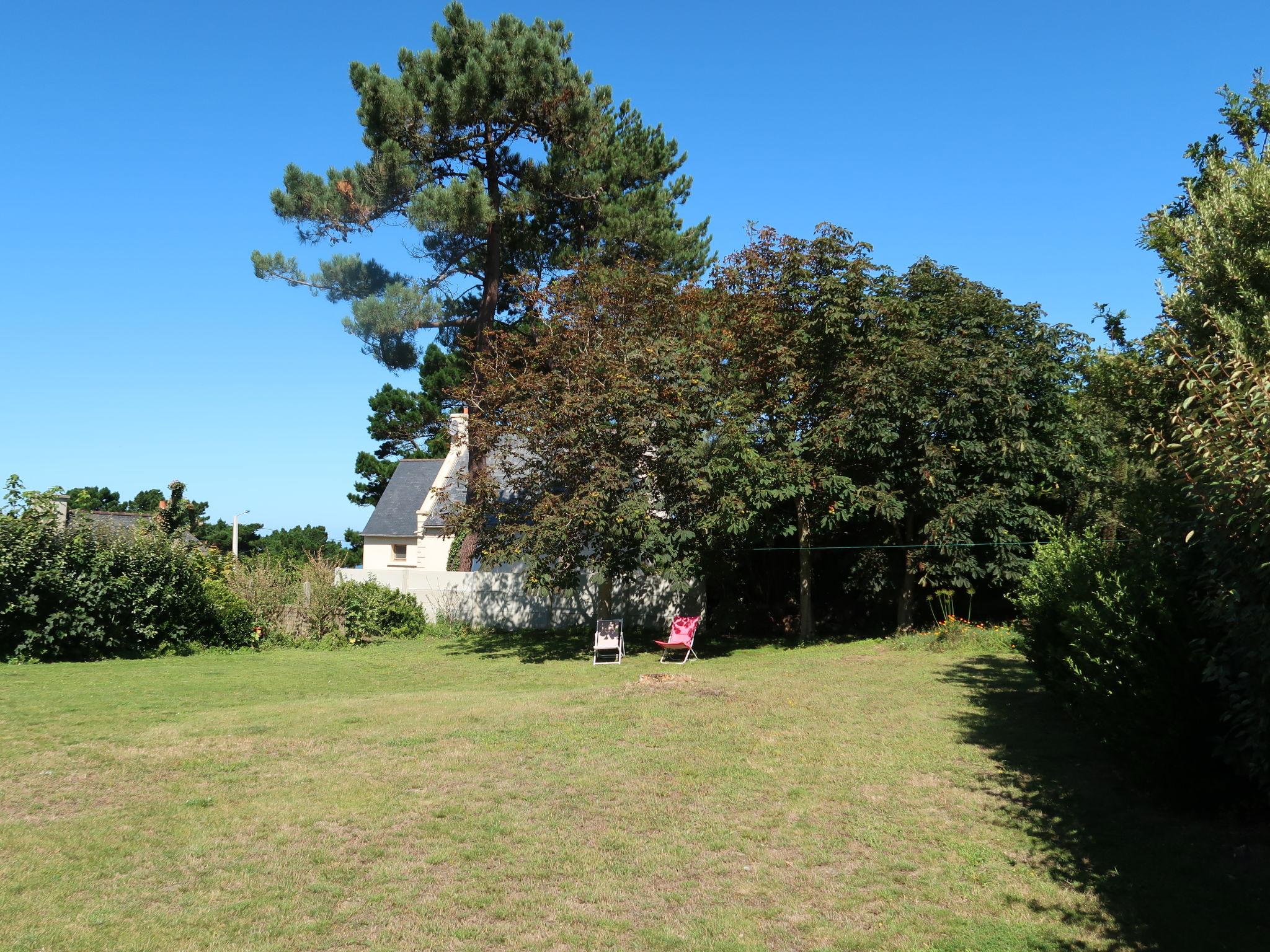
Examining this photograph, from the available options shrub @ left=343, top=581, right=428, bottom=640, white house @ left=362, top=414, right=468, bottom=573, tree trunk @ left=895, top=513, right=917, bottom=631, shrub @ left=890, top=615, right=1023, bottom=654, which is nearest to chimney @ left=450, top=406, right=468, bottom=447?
shrub @ left=343, top=581, right=428, bottom=640

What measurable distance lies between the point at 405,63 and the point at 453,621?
14967 mm

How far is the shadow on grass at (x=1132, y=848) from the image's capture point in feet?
15.4

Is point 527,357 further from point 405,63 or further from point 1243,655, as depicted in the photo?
point 1243,655

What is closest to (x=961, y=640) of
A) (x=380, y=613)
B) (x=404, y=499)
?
(x=380, y=613)

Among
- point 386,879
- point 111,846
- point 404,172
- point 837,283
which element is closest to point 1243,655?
point 386,879

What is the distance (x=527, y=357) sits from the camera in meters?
20.1

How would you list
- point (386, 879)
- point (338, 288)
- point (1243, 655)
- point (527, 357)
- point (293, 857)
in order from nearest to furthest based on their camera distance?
1. point (1243, 655)
2. point (386, 879)
3. point (293, 857)
4. point (527, 357)
5. point (338, 288)

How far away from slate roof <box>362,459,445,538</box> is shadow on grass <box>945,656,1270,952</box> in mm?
27812

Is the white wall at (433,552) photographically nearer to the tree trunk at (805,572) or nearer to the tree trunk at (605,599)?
the tree trunk at (605,599)

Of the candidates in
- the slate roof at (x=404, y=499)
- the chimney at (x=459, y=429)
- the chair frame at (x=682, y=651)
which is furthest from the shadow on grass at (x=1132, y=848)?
the slate roof at (x=404, y=499)

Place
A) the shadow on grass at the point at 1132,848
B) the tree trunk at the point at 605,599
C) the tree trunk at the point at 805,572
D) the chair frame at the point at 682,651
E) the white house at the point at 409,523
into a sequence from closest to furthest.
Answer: the shadow on grass at the point at 1132,848
the chair frame at the point at 682,651
the tree trunk at the point at 805,572
the tree trunk at the point at 605,599
the white house at the point at 409,523

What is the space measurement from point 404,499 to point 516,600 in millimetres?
14677

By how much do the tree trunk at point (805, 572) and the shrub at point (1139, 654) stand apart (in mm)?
9736

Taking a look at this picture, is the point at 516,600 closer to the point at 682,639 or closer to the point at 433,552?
the point at 682,639
